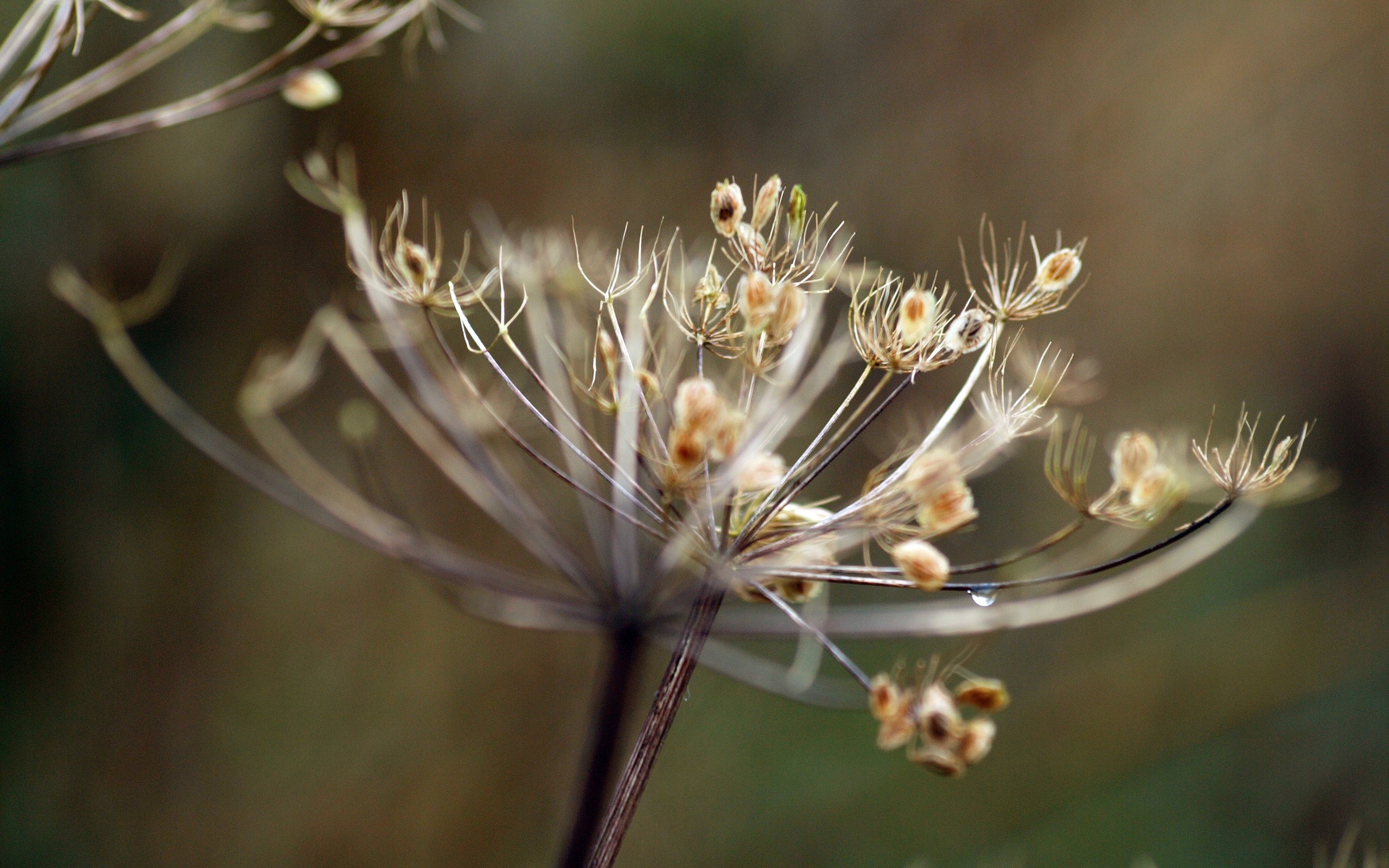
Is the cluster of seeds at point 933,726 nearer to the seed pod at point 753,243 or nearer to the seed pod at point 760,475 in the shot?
the seed pod at point 760,475

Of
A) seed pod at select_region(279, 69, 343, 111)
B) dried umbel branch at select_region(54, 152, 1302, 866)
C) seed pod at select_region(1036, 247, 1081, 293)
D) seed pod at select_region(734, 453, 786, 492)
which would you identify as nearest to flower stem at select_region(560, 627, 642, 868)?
dried umbel branch at select_region(54, 152, 1302, 866)

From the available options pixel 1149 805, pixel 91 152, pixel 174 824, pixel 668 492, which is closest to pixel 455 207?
pixel 91 152

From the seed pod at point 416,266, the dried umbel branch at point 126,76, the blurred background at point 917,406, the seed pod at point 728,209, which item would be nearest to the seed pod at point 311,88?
the dried umbel branch at point 126,76

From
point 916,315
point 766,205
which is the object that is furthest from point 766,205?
point 916,315

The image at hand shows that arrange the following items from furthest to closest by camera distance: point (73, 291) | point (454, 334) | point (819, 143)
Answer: point (819, 143), point (454, 334), point (73, 291)

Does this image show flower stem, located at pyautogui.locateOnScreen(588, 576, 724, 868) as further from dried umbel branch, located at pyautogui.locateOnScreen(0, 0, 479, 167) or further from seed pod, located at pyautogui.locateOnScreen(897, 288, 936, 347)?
dried umbel branch, located at pyautogui.locateOnScreen(0, 0, 479, 167)

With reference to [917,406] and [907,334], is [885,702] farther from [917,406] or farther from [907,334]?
[917,406]

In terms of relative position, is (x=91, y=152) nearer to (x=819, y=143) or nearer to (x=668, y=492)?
(x=819, y=143)
